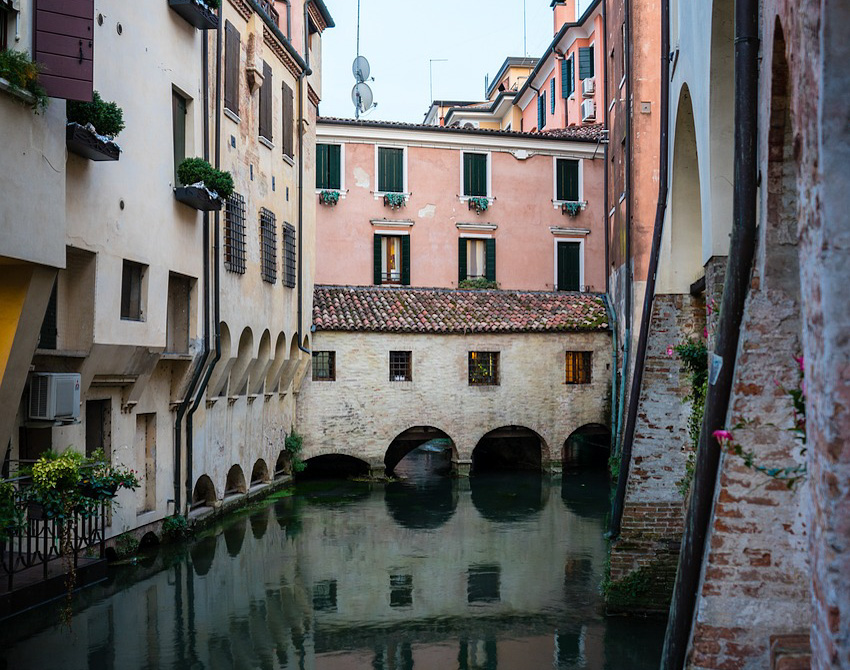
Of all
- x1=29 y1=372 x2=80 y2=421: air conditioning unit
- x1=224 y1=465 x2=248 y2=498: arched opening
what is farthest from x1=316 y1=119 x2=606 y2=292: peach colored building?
x1=29 y1=372 x2=80 y2=421: air conditioning unit

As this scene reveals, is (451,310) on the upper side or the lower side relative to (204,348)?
upper

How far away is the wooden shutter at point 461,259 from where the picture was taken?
30.4 metres

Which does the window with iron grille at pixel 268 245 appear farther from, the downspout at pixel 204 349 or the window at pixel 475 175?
the window at pixel 475 175

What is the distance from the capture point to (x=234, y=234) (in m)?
19.2

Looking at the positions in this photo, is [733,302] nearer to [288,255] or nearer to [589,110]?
[288,255]

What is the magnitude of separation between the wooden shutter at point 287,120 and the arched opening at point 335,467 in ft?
27.9

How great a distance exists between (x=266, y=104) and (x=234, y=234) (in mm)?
3818

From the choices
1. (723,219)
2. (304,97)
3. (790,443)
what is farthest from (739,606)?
(304,97)

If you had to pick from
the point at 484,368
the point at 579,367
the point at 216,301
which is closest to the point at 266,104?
the point at 216,301

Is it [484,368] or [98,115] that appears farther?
[484,368]

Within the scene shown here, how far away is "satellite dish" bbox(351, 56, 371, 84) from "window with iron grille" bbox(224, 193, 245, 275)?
16.0 meters

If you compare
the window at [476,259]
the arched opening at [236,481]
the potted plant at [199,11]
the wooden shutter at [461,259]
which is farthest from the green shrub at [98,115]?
the window at [476,259]

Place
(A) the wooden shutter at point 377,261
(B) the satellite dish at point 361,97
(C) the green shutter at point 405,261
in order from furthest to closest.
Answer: (B) the satellite dish at point 361,97
(C) the green shutter at point 405,261
(A) the wooden shutter at point 377,261

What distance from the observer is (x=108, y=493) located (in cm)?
1145
